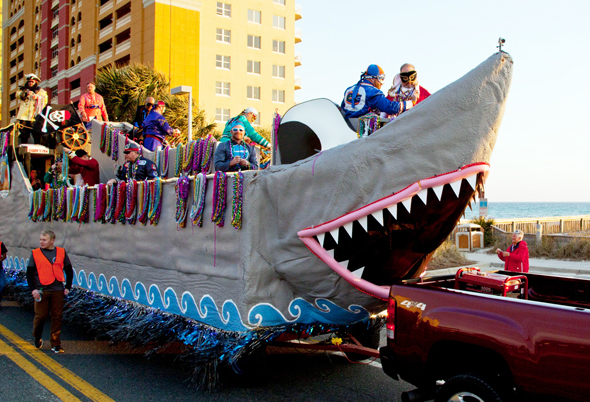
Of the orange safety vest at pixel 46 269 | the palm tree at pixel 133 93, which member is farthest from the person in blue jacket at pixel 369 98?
the palm tree at pixel 133 93

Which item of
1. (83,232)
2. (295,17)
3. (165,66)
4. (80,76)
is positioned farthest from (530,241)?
(80,76)

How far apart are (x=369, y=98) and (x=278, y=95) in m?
43.6

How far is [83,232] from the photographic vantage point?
7.89 meters

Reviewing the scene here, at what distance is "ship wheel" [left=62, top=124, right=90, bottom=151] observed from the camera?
32.3ft

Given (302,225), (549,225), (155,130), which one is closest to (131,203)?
(155,130)

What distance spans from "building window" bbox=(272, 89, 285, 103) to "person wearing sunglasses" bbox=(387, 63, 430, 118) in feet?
139

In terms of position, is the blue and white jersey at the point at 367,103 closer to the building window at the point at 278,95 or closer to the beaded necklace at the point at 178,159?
the beaded necklace at the point at 178,159

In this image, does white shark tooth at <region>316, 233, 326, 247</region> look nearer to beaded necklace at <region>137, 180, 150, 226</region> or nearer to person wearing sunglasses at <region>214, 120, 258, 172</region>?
person wearing sunglasses at <region>214, 120, 258, 172</region>

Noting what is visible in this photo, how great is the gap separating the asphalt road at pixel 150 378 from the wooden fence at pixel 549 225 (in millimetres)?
16288

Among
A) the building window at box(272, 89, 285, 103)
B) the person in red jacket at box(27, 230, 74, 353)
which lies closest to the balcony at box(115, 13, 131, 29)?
the building window at box(272, 89, 285, 103)

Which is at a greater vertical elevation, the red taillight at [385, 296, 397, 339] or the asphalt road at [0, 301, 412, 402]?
the red taillight at [385, 296, 397, 339]

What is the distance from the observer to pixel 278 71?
47781 millimetres

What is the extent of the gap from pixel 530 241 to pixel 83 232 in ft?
49.0

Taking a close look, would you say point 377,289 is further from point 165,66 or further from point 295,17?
point 295,17
